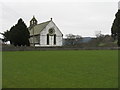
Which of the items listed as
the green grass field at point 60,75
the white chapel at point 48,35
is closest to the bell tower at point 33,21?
the white chapel at point 48,35

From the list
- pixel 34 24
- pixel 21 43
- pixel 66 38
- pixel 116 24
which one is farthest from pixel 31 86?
pixel 66 38

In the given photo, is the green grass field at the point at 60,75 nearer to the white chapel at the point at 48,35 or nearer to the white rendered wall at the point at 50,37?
the white rendered wall at the point at 50,37

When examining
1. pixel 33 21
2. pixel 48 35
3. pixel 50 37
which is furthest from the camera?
pixel 33 21

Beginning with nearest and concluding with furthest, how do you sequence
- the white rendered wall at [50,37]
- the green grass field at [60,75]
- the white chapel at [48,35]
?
the green grass field at [60,75] < the white rendered wall at [50,37] < the white chapel at [48,35]

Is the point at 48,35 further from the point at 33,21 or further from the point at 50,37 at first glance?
the point at 33,21

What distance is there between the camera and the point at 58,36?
7394 cm

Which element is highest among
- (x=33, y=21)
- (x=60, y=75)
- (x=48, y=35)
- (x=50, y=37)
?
(x=33, y=21)

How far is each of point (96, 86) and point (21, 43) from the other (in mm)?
49298

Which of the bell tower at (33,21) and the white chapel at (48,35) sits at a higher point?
the bell tower at (33,21)

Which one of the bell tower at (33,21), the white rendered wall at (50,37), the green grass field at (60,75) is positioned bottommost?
the green grass field at (60,75)

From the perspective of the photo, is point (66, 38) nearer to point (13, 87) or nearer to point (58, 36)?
point (58, 36)

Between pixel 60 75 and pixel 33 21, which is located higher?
pixel 33 21

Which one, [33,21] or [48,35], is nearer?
[48,35]

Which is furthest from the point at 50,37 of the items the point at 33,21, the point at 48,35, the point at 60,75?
the point at 60,75
